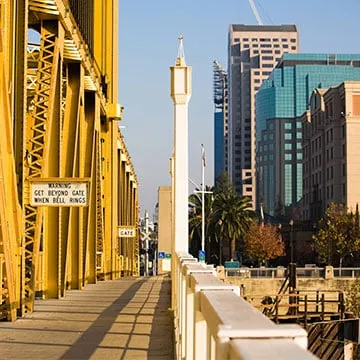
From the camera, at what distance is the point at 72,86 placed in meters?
25.3

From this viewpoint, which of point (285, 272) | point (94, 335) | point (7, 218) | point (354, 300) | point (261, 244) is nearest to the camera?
point (94, 335)

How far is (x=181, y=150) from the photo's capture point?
1675 centimetres

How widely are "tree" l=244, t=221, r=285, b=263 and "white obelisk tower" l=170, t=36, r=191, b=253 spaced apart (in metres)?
76.9

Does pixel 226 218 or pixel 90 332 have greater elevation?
pixel 226 218

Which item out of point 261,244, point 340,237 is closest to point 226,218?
point 340,237

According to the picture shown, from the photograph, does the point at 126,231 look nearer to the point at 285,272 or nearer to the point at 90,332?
the point at 285,272

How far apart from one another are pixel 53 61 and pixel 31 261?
4771mm

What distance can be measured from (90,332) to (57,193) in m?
3.12

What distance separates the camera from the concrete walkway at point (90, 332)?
1087cm

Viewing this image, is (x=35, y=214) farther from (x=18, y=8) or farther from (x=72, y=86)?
(x=72, y=86)

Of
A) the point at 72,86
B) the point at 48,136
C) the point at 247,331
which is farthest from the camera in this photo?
the point at 72,86

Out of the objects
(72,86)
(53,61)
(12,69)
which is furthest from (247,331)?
(72,86)

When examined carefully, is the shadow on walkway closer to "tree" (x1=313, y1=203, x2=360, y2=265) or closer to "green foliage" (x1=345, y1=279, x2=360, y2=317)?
"green foliage" (x1=345, y1=279, x2=360, y2=317)

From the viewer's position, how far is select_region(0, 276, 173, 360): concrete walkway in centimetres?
1087
